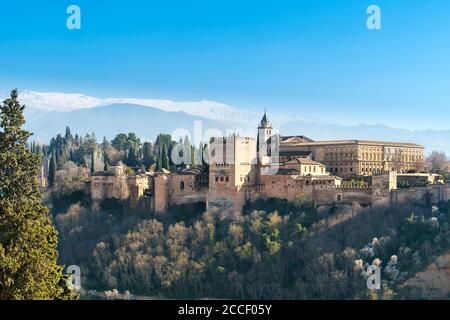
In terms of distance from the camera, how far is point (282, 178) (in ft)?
112

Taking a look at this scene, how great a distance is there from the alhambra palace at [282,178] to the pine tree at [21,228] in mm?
21041

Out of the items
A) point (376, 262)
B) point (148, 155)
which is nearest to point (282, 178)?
point (376, 262)

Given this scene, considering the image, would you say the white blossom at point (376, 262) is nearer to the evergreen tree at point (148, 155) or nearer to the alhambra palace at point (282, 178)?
the alhambra palace at point (282, 178)

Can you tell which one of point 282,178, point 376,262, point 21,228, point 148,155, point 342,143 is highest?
point 342,143

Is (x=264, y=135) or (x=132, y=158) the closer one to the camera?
(x=264, y=135)

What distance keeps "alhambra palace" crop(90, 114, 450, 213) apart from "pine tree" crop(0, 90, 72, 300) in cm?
2104

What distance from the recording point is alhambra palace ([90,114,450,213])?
107 ft

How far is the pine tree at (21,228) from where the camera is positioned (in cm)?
1109

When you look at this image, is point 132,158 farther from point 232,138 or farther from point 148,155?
point 232,138

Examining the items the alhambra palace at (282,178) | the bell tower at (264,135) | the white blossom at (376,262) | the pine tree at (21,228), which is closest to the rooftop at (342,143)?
the alhambra palace at (282,178)

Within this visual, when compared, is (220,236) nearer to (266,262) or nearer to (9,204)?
(266,262)

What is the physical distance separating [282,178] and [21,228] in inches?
923

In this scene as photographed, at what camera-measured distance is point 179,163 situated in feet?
147
